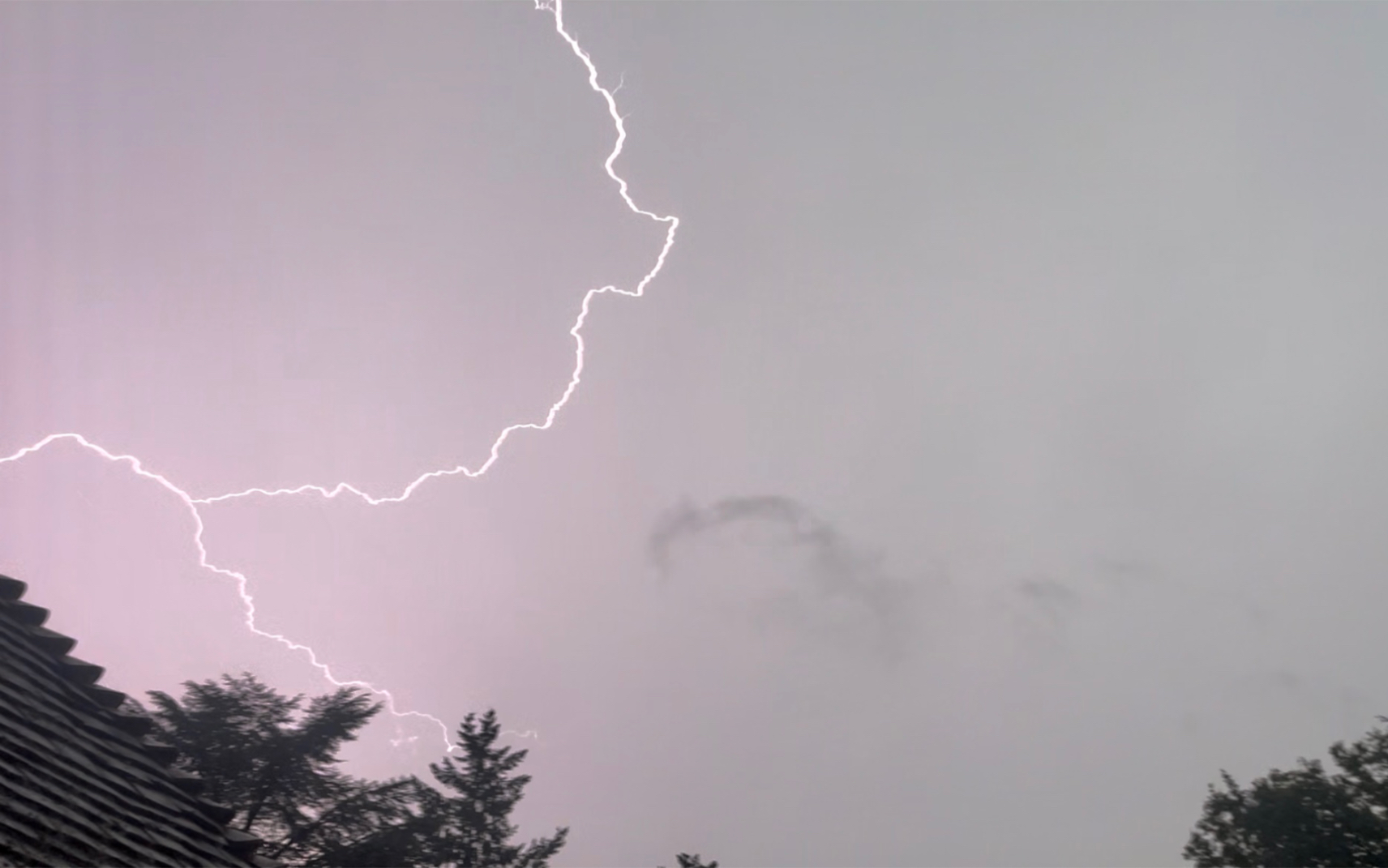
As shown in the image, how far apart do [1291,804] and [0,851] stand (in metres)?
32.3

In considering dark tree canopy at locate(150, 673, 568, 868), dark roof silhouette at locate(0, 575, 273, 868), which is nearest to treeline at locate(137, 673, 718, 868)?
dark tree canopy at locate(150, 673, 568, 868)

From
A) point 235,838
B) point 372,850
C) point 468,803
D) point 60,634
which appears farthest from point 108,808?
point 468,803

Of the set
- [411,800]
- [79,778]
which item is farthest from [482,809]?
[79,778]

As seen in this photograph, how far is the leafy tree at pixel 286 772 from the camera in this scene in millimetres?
20531

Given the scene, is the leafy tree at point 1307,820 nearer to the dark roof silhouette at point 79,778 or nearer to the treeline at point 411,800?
the treeline at point 411,800

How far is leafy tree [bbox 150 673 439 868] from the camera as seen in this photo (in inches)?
808

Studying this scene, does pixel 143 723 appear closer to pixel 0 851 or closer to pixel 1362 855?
pixel 0 851

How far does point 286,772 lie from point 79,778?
17.5m

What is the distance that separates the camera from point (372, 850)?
69.0 ft

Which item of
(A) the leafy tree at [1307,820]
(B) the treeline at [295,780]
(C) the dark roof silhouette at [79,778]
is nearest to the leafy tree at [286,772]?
(B) the treeline at [295,780]

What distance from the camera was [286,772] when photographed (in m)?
21.2

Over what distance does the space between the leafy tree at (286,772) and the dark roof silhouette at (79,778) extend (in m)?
14.9

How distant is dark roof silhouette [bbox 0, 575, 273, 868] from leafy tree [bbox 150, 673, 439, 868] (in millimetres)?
14867

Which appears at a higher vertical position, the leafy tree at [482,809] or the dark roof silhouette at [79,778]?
the leafy tree at [482,809]
